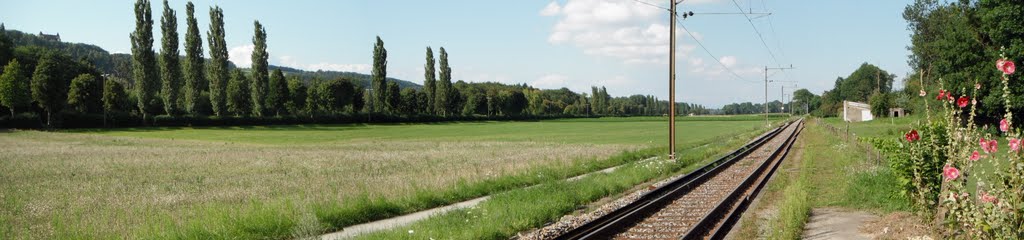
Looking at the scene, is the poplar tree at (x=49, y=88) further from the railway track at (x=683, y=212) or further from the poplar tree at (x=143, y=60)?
the railway track at (x=683, y=212)

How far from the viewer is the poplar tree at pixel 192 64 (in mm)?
84938

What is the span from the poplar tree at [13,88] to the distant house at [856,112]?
119 meters

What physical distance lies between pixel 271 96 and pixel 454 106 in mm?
37415

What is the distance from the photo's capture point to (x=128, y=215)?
559 inches

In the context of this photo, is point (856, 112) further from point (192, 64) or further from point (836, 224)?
point (836, 224)

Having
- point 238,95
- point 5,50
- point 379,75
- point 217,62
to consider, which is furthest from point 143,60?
point 379,75

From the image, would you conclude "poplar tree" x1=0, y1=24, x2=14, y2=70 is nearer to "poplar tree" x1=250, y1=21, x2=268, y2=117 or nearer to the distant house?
"poplar tree" x1=250, y1=21, x2=268, y2=117

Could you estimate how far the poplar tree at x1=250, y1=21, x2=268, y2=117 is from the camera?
91.1 metres

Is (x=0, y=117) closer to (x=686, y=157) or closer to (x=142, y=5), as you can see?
(x=142, y=5)

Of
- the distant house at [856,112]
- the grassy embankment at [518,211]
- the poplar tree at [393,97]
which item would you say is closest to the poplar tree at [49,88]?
the poplar tree at [393,97]

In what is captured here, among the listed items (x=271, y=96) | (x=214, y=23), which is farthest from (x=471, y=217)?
(x=271, y=96)

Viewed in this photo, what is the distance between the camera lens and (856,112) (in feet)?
386

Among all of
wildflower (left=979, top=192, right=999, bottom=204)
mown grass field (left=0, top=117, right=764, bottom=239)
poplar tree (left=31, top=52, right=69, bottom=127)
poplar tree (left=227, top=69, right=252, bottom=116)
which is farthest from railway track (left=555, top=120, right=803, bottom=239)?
poplar tree (left=227, top=69, right=252, bottom=116)

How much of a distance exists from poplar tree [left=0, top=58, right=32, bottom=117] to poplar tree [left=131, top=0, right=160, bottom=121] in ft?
36.5
